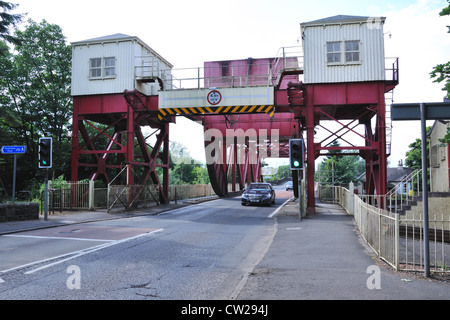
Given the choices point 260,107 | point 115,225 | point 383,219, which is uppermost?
point 260,107

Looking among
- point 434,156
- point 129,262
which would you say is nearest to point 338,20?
point 434,156

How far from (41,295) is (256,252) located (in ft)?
17.4

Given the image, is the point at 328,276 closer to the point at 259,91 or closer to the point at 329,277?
the point at 329,277

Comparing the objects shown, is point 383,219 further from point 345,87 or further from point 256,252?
point 345,87

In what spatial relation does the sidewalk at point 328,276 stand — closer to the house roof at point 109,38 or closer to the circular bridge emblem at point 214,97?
the circular bridge emblem at point 214,97

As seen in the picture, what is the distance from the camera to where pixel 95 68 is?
923 inches

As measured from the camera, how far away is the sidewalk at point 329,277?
5457 millimetres

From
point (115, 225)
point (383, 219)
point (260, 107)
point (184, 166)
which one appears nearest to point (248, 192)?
point (260, 107)

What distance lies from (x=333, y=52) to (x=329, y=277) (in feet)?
51.7

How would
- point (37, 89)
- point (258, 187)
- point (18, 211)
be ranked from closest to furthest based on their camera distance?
1. point (18, 211)
2. point (258, 187)
3. point (37, 89)

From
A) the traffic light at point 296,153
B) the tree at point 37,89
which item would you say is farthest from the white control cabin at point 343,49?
the tree at point 37,89

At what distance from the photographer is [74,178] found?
2336 cm
